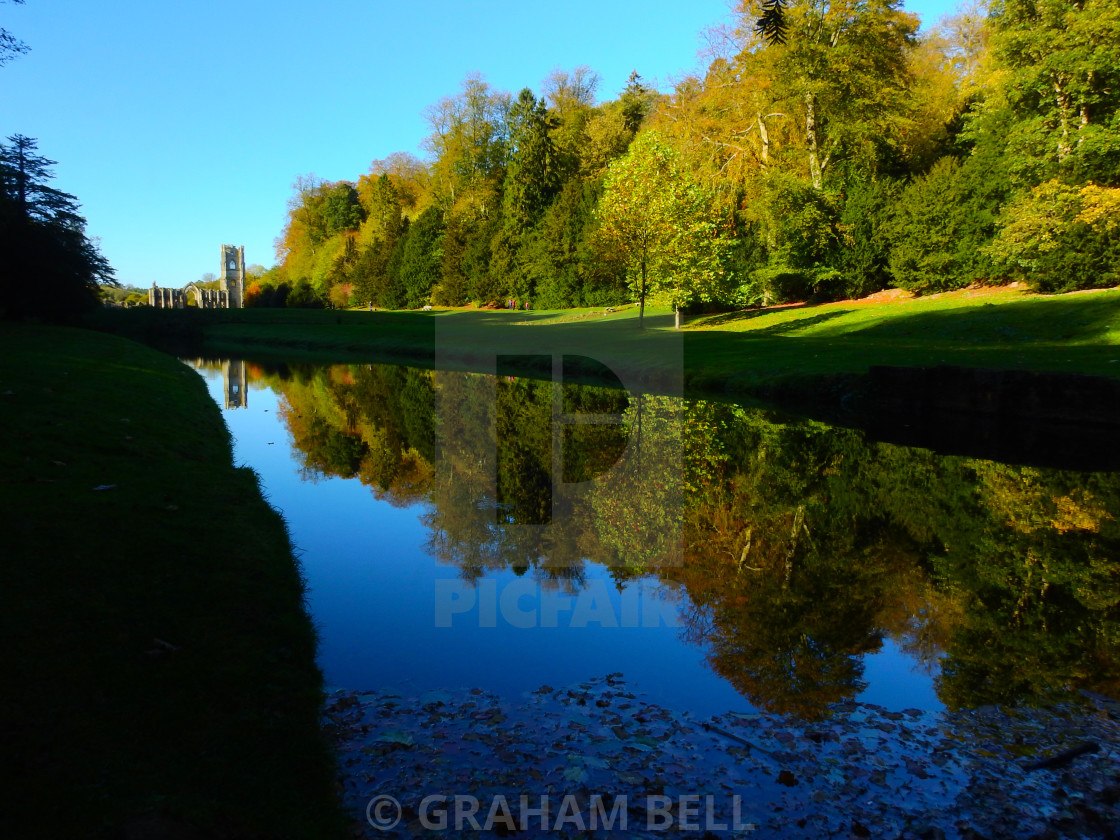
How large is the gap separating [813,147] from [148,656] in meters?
37.2

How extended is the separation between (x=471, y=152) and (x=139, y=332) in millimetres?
33558

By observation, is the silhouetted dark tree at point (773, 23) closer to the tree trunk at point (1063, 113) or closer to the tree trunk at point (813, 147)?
the tree trunk at point (1063, 113)

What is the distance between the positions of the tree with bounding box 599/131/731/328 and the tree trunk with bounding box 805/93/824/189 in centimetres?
787

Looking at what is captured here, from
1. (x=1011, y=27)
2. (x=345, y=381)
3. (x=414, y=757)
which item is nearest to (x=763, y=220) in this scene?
(x=1011, y=27)

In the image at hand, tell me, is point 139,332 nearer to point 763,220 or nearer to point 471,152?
point 471,152

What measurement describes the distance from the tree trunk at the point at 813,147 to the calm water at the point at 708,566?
2463cm

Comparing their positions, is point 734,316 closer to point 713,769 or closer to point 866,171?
point 866,171

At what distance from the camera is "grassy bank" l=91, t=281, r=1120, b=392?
1866cm

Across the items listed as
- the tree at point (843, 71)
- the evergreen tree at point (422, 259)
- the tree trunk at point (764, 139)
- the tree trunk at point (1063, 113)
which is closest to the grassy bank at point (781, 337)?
the tree trunk at point (1063, 113)

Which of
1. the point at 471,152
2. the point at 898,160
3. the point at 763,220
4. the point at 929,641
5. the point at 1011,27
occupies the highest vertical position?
the point at 471,152

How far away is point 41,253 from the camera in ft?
98.0

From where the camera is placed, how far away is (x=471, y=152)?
65.9m

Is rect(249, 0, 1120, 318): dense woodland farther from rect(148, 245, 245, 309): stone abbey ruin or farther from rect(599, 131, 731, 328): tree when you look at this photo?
rect(148, 245, 245, 309): stone abbey ruin

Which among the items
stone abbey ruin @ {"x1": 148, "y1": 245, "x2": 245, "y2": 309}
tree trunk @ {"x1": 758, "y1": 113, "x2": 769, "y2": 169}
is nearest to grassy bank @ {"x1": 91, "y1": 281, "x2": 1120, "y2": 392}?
tree trunk @ {"x1": 758, "y1": 113, "x2": 769, "y2": 169}
